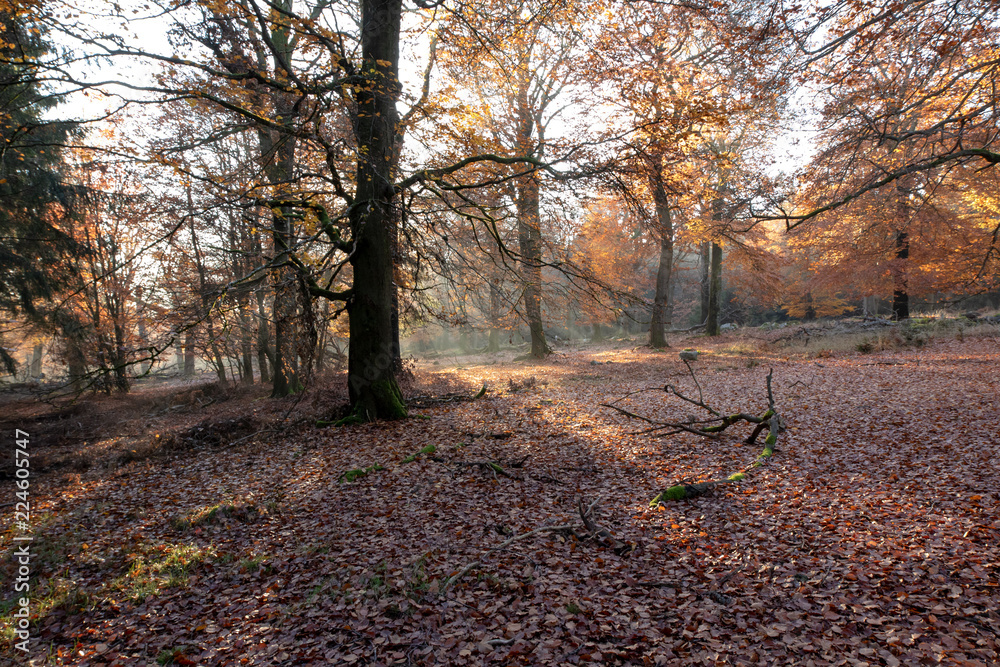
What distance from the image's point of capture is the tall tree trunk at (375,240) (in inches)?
326

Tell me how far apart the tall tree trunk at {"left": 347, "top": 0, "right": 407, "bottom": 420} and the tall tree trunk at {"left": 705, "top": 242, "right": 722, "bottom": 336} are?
18245 millimetres

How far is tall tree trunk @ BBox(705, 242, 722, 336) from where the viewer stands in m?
22.5

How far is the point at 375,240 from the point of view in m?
8.89

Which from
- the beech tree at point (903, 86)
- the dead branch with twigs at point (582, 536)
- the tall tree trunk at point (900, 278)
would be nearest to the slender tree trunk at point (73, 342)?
the dead branch with twigs at point (582, 536)

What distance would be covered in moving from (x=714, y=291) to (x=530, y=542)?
21.6 meters

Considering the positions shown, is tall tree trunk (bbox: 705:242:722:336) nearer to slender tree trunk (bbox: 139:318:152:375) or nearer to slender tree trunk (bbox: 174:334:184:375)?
slender tree trunk (bbox: 174:334:184:375)

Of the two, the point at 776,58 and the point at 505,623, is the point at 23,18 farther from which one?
the point at 776,58

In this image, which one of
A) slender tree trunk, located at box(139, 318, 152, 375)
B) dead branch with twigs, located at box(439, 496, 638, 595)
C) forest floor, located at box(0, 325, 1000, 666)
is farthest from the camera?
slender tree trunk, located at box(139, 318, 152, 375)

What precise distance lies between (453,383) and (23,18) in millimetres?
10777

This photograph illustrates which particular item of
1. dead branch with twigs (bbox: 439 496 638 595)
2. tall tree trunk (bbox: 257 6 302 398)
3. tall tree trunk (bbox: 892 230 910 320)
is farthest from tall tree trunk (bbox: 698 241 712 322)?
dead branch with twigs (bbox: 439 496 638 595)

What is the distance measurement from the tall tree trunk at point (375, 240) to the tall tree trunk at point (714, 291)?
18245mm

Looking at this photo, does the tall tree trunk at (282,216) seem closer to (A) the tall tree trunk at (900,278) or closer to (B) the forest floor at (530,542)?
(B) the forest floor at (530,542)

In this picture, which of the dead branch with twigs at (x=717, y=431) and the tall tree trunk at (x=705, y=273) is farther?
the tall tree trunk at (x=705, y=273)

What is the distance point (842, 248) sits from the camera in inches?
737
